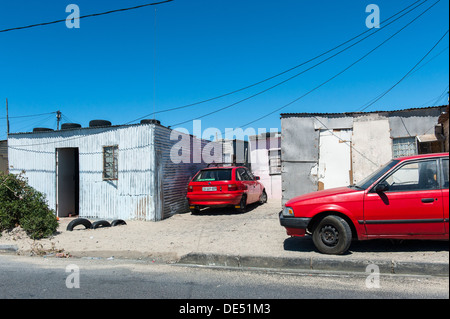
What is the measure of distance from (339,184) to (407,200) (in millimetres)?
4565

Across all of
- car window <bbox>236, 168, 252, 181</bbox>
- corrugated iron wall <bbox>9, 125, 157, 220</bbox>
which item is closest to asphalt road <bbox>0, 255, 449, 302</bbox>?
corrugated iron wall <bbox>9, 125, 157, 220</bbox>

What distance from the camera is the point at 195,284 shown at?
4668 mm

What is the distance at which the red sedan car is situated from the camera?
10.6m

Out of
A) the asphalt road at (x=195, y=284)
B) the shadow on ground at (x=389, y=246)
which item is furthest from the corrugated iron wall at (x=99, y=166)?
the shadow on ground at (x=389, y=246)

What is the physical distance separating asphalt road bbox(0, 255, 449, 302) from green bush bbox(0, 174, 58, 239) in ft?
8.04

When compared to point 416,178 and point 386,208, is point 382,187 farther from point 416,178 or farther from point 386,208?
point 416,178

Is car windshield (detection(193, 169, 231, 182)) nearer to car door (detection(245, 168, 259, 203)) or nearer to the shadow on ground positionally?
car door (detection(245, 168, 259, 203))

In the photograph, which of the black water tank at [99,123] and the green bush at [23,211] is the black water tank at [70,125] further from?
→ the green bush at [23,211]

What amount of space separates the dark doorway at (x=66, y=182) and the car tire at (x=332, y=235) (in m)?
9.91

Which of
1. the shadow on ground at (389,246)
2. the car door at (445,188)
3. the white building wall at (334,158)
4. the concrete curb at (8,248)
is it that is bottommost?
the concrete curb at (8,248)

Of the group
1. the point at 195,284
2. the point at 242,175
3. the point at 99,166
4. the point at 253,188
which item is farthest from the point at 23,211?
the point at 253,188

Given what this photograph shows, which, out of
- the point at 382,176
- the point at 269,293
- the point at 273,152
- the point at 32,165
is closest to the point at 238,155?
the point at 273,152

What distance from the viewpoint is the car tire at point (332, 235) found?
5.54 m
